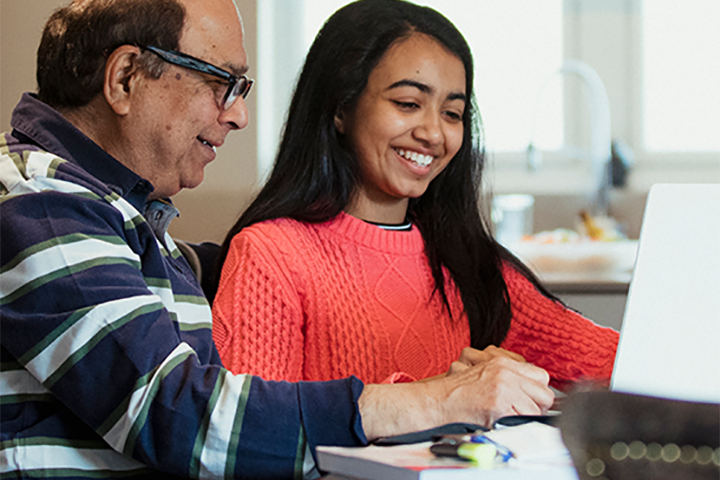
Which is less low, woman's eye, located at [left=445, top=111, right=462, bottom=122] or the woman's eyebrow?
the woman's eyebrow

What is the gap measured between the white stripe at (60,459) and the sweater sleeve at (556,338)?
30.9 inches

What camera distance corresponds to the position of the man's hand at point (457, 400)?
77cm

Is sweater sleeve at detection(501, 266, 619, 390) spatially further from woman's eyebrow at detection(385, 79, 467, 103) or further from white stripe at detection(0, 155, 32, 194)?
white stripe at detection(0, 155, 32, 194)

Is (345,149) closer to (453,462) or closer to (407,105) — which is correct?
(407,105)

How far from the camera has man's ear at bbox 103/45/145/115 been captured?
0.94m

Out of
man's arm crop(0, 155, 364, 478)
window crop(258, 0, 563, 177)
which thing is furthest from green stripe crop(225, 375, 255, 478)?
window crop(258, 0, 563, 177)

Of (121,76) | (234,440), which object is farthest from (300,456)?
(121,76)

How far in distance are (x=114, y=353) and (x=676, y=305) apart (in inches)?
20.2

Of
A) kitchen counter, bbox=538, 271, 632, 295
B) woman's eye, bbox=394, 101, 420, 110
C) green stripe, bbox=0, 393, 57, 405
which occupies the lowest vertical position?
kitchen counter, bbox=538, 271, 632, 295

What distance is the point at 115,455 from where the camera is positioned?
81cm

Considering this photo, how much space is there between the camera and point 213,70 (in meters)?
1.01

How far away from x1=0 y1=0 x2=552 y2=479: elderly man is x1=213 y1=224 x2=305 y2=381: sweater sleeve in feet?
0.75

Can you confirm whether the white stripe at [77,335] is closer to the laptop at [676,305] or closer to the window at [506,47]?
the laptop at [676,305]

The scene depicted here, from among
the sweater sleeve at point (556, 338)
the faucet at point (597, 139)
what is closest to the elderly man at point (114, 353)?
the sweater sleeve at point (556, 338)
